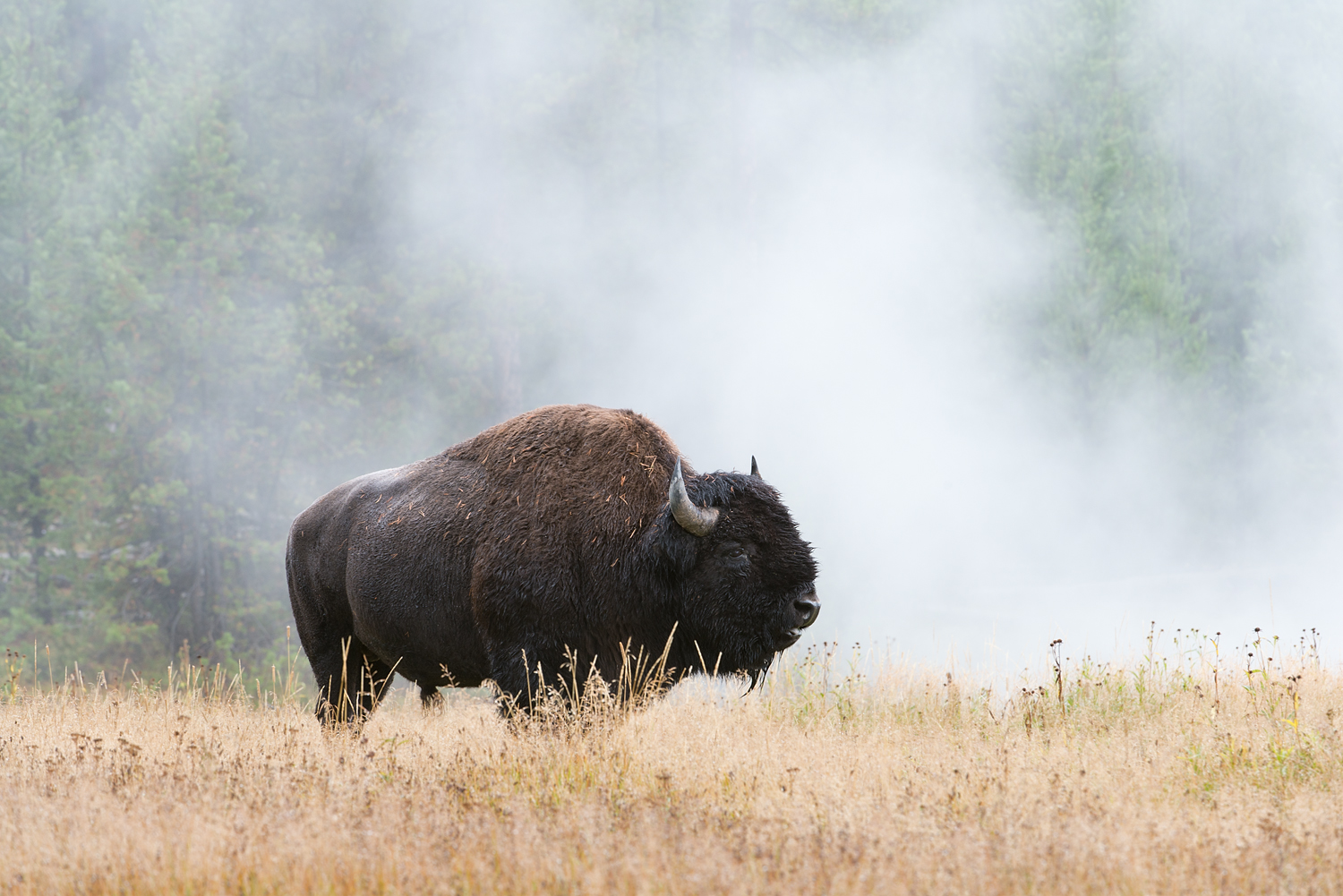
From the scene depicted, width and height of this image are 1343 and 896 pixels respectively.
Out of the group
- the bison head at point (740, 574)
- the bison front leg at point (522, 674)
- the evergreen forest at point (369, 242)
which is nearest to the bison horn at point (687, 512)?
the bison head at point (740, 574)

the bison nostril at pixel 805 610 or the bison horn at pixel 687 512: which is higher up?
the bison horn at pixel 687 512

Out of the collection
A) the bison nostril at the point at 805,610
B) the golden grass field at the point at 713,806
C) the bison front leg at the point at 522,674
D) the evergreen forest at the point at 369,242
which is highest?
the evergreen forest at the point at 369,242

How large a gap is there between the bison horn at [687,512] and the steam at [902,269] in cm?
1330

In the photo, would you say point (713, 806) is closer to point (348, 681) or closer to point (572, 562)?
point (572, 562)

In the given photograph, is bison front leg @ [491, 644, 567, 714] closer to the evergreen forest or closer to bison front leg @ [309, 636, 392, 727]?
bison front leg @ [309, 636, 392, 727]

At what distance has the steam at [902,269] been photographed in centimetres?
1838

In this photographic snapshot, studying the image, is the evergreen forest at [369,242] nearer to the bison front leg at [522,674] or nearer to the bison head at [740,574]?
the bison front leg at [522,674]

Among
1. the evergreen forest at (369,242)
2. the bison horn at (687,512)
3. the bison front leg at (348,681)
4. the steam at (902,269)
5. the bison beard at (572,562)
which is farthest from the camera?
the steam at (902,269)

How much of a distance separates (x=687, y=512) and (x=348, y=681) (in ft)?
7.68

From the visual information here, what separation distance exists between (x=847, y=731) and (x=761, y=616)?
0.82 meters

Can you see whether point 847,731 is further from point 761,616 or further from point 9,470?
point 9,470

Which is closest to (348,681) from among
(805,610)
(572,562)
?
(572,562)

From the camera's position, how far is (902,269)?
20.7m

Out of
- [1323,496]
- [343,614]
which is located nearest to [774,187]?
[1323,496]
